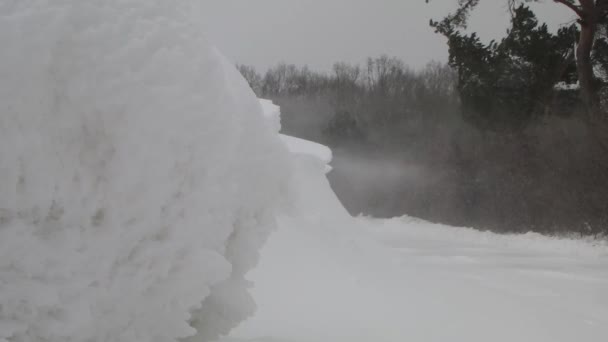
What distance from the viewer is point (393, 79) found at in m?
22.2

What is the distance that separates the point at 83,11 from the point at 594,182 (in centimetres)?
1141

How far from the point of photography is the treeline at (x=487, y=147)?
11.3 meters

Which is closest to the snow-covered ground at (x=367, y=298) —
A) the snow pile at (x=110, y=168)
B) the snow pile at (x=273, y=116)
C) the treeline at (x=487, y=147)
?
the snow pile at (x=273, y=116)

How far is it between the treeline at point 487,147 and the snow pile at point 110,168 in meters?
10.7

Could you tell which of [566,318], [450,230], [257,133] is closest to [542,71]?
[450,230]

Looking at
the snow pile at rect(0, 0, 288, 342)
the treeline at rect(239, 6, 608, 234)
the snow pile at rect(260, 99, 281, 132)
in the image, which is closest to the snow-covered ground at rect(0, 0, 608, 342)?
the snow pile at rect(0, 0, 288, 342)

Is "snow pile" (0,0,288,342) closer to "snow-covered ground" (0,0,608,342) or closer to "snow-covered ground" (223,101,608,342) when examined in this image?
"snow-covered ground" (0,0,608,342)

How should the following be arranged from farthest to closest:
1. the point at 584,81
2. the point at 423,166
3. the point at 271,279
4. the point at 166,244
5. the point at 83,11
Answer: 1. the point at 423,166
2. the point at 584,81
3. the point at 271,279
4. the point at 166,244
5. the point at 83,11

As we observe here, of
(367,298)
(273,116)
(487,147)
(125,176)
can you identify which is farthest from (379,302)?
(487,147)

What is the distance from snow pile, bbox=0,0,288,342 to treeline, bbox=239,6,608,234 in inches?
421

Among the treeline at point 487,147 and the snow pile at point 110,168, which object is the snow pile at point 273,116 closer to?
the snow pile at point 110,168

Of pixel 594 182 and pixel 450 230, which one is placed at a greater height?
pixel 594 182

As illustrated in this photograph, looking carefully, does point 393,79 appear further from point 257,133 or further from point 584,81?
point 257,133

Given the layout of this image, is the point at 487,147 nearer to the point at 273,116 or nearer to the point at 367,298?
the point at 367,298
